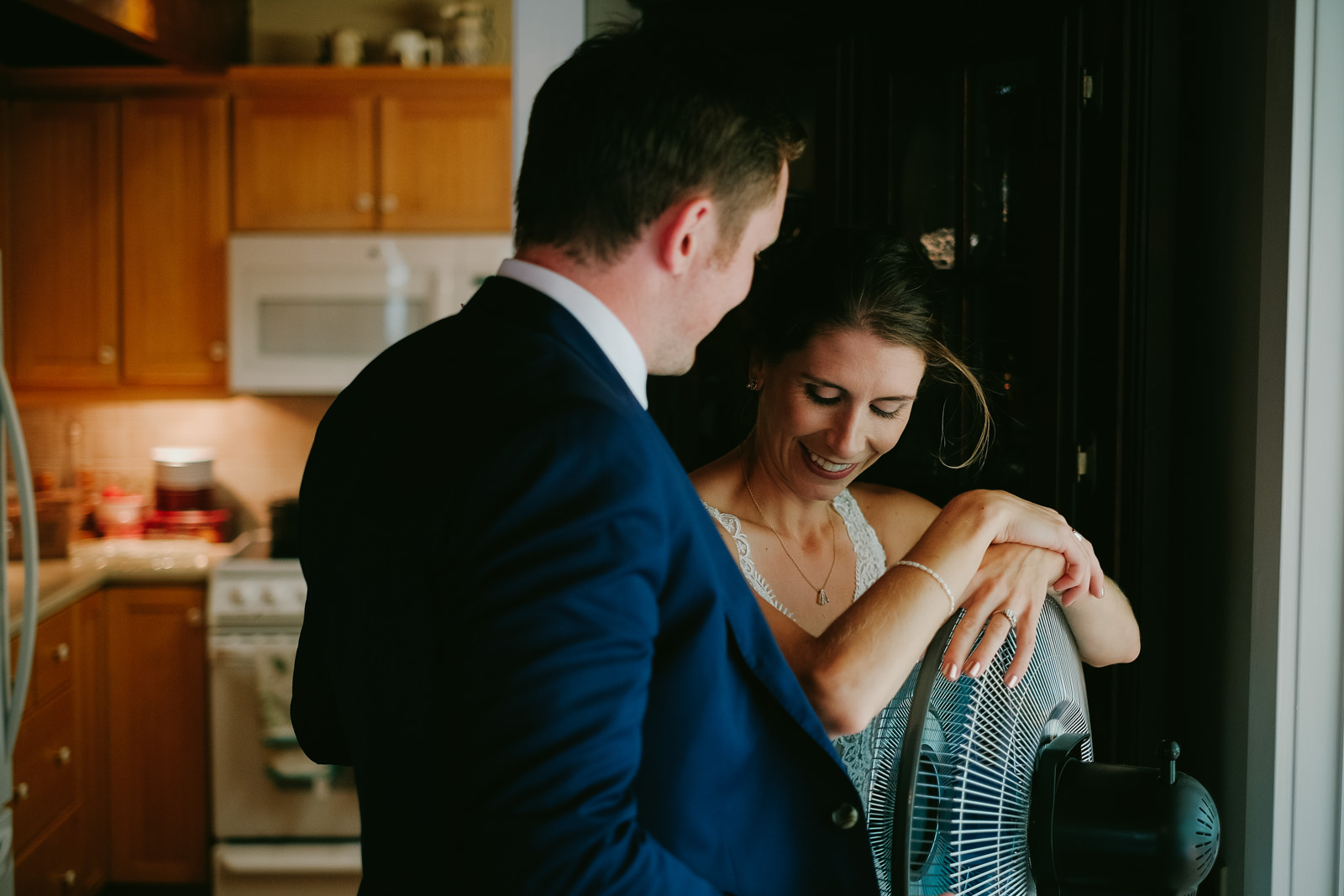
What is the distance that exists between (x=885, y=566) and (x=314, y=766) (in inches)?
77.0

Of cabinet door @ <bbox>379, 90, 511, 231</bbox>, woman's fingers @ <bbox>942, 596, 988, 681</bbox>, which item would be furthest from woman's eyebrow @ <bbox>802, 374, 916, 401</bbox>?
cabinet door @ <bbox>379, 90, 511, 231</bbox>

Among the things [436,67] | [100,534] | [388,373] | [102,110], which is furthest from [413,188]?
[388,373]

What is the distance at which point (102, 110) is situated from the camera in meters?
2.98

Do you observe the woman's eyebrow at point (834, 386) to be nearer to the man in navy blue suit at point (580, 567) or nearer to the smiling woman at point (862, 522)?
the smiling woman at point (862, 522)

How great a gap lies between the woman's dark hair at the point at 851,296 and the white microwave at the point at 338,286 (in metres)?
1.79

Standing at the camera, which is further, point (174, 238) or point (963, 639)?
point (174, 238)

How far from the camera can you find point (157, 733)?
287 centimetres

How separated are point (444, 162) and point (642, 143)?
7.83 ft

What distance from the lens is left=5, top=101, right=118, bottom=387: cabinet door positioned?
297 cm

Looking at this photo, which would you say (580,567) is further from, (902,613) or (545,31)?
(545,31)

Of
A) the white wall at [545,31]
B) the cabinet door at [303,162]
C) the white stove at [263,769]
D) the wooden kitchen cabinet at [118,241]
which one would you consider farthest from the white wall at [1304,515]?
the wooden kitchen cabinet at [118,241]

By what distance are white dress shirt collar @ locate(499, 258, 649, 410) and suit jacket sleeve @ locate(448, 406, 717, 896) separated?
0.45 feet

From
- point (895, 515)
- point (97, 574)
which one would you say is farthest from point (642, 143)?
point (97, 574)

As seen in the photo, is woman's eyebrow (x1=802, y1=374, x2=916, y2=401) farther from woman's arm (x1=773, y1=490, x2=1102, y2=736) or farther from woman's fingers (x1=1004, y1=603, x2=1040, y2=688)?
woman's fingers (x1=1004, y1=603, x2=1040, y2=688)
